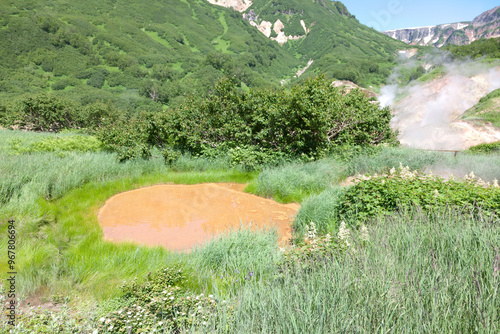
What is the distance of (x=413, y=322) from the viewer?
5.54ft

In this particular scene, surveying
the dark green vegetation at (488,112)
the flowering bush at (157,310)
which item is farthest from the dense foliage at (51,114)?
the dark green vegetation at (488,112)

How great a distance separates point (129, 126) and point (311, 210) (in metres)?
8.99

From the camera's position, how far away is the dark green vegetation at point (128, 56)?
98.1 m

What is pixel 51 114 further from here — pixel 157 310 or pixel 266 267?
pixel 266 267

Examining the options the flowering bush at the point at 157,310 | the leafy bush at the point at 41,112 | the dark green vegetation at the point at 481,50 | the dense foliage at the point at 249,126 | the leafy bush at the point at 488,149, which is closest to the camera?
the flowering bush at the point at 157,310

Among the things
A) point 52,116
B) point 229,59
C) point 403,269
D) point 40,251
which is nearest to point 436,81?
point 403,269

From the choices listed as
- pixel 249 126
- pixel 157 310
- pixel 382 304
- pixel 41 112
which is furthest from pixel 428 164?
pixel 41 112

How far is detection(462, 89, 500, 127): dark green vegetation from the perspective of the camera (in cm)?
1881

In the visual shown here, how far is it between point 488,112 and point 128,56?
14443 cm

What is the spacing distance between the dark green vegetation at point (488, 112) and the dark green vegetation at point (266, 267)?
19962 millimetres

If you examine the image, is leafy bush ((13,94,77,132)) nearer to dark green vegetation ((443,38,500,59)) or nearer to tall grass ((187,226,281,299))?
tall grass ((187,226,281,299))

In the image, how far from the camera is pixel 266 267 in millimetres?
3094

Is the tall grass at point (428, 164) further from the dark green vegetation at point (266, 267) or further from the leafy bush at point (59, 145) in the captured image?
the leafy bush at point (59, 145)

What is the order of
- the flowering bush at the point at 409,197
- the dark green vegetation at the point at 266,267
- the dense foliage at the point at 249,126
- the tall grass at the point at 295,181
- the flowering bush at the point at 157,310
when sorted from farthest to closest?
1. the dense foliage at the point at 249,126
2. the tall grass at the point at 295,181
3. the flowering bush at the point at 409,197
4. the flowering bush at the point at 157,310
5. the dark green vegetation at the point at 266,267
